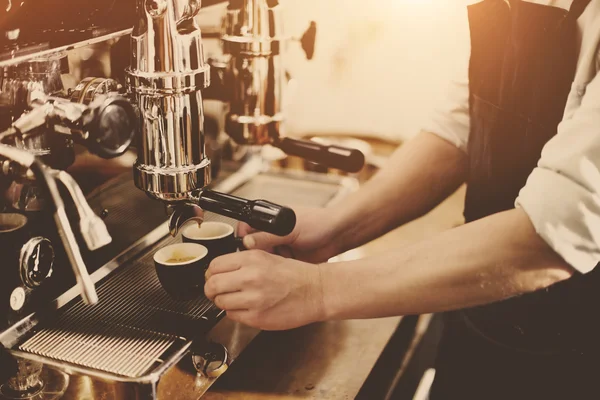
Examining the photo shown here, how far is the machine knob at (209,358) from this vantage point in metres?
0.82

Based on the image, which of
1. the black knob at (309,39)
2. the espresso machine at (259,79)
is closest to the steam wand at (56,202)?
the espresso machine at (259,79)

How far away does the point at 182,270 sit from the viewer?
34.9 inches

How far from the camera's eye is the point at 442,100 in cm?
121

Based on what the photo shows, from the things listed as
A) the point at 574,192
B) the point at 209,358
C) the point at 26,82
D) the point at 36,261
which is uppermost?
Result: the point at 26,82

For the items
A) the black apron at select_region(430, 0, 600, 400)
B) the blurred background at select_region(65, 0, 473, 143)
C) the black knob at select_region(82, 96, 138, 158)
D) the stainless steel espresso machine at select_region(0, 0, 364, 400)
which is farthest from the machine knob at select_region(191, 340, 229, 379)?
the blurred background at select_region(65, 0, 473, 143)

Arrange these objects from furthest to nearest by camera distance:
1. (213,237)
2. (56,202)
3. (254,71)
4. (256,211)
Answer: (254,71) < (213,237) < (256,211) < (56,202)

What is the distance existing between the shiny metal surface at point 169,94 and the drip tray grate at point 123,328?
0.48 feet

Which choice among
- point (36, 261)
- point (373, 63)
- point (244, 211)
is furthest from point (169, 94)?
point (373, 63)

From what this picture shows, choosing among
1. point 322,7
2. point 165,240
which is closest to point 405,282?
point 165,240

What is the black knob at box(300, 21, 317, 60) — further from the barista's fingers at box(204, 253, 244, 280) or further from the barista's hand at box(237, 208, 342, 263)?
the barista's fingers at box(204, 253, 244, 280)

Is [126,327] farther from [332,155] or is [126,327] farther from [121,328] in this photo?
[332,155]

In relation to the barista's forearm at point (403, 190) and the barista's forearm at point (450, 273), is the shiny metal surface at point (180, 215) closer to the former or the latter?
the barista's forearm at point (450, 273)

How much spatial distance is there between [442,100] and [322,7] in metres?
0.81

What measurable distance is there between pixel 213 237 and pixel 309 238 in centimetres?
18
